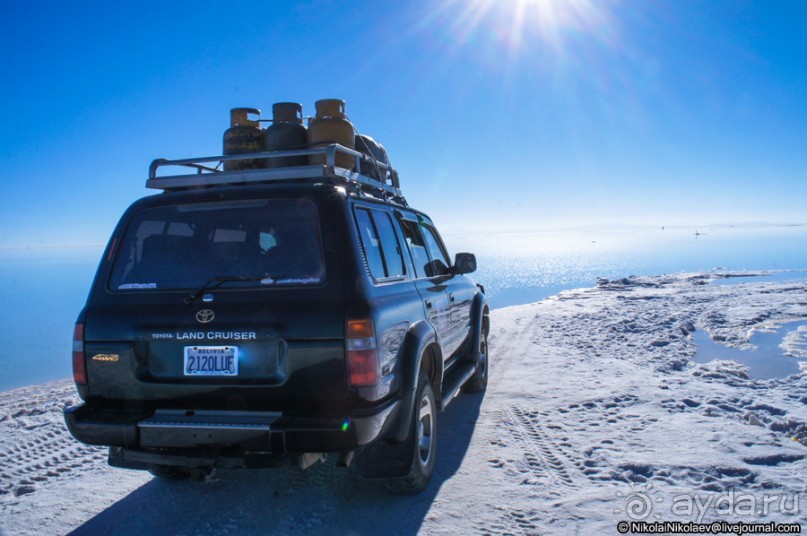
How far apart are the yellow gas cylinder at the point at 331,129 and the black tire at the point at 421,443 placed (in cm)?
184

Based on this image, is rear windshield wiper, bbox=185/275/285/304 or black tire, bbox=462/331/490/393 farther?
black tire, bbox=462/331/490/393

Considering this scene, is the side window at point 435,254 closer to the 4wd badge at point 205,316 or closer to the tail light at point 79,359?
the 4wd badge at point 205,316

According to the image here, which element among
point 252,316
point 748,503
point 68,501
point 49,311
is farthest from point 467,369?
point 49,311

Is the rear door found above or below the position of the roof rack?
below

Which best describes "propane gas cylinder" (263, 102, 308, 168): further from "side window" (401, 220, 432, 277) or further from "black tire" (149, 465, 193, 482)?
"black tire" (149, 465, 193, 482)

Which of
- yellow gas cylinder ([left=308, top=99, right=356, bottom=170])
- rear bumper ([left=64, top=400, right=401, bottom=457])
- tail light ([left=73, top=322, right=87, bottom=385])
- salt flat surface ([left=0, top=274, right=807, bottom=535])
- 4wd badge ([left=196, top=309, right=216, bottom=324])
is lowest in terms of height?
salt flat surface ([left=0, top=274, right=807, bottom=535])

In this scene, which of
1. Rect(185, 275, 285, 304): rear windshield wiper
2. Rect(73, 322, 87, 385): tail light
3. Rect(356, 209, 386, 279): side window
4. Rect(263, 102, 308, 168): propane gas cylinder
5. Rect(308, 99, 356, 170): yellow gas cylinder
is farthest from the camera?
Rect(263, 102, 308, 168): propane gas cylinder

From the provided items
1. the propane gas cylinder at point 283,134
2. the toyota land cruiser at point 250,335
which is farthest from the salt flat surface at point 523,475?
the propane gas cylinder at point 283,134

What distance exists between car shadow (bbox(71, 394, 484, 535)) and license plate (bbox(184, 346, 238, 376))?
107 cm

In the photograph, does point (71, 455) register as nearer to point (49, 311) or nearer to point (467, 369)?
point (467, 369)

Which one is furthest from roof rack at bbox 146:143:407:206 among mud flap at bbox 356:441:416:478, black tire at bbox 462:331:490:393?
black tire at bbox 462:331:490:393

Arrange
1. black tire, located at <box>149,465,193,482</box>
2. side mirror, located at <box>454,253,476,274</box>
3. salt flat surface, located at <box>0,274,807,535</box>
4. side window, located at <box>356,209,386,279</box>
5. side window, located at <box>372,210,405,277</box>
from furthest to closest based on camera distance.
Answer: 1. side mirror, located at <box>454,253,476,274</box>
2. black tire, located at <box>149,465,193,482</box>
3. side window, located at <box>372,210,405,277</box>
4. salt flat surface, located at <box>0,274,807,535</box>
5. side window, located at <box>356,209,386,279</box>

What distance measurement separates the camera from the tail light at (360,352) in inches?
106

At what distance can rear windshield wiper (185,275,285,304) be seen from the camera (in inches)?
113
